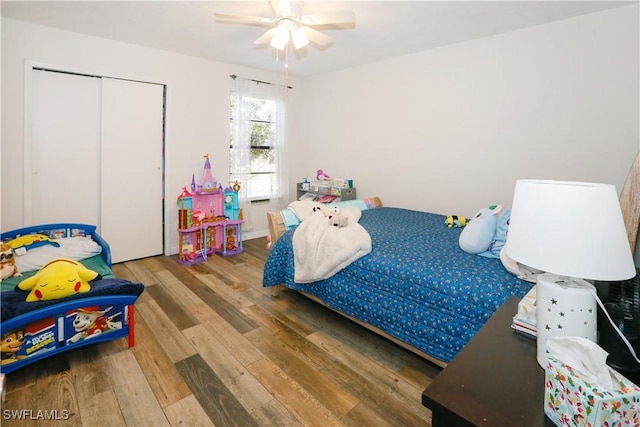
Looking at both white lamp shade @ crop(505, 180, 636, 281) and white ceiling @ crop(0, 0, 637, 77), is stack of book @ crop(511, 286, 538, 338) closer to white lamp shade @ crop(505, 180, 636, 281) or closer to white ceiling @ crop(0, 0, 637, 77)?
white lamp shade @ crop(505, 180, 636, 281)

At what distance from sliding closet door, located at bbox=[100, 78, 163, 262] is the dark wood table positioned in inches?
150

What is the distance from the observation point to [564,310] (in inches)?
34.6

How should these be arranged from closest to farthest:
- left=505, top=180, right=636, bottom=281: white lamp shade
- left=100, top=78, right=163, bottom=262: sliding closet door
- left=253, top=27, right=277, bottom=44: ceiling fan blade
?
1. left=505, top=180, right=636, bottom=281: white lamp shade
2. left=253, top=27, right=277, bottom=44: ceiling fan blade
3. left=100, top=78, right=163, bottom=262: sliding closet door

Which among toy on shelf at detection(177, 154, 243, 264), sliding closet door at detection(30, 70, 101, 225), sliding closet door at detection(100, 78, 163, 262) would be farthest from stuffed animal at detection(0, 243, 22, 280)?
toy on shelf at detection(177, 154, 243, 264)

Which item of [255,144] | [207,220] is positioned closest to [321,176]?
[255,144]

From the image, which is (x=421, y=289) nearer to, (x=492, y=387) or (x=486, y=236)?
(x=486, y=236)

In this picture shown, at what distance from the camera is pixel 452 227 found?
2914mm

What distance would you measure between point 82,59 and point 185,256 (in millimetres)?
2273

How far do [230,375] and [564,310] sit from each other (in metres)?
1.67

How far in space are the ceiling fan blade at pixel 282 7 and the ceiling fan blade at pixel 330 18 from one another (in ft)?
0.43

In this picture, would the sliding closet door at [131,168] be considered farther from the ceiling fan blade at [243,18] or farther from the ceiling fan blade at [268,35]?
the ceiling fan blade at [243,18]

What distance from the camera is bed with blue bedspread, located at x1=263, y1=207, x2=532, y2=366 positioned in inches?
66.9

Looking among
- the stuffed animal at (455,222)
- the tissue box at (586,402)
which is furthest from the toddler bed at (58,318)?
the stuffed animal at (455,222)

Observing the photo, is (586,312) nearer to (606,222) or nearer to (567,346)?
(567,346)
